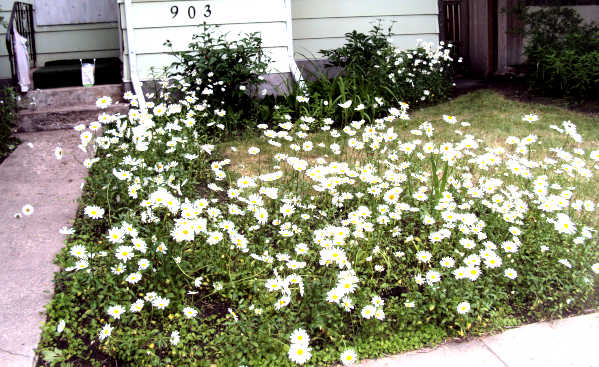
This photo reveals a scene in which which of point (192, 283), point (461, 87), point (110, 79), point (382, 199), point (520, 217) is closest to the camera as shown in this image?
point (192, 283)

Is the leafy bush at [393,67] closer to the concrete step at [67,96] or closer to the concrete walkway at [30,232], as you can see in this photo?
the concrete step at [67,96]

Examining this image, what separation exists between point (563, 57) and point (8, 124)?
6.63m

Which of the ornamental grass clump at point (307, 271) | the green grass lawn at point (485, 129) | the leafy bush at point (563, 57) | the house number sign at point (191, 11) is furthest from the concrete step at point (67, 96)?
the leafy bush at point (563, 57)

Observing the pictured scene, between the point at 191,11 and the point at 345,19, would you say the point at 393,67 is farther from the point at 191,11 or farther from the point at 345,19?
the point at 191,11

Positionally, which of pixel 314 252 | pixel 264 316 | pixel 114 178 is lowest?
pixel 264 316

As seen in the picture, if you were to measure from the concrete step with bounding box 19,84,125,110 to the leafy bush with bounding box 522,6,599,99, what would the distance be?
5.54 metres

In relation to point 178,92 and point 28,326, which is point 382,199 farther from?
point 178,92

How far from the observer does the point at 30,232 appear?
3.28m

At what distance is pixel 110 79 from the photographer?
6.58 meters

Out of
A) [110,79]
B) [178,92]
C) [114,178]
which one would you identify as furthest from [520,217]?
[110,79]

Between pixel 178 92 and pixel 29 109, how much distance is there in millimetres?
1649

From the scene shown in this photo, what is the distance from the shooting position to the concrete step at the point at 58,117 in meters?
5.56

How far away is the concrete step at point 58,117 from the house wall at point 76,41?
1.72 m

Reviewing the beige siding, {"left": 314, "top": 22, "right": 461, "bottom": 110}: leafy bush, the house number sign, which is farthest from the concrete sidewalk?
the beige siding
